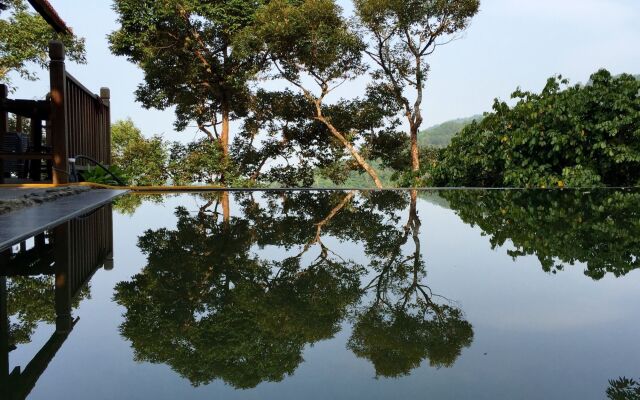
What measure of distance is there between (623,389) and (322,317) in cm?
46

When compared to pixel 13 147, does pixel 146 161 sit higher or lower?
lower

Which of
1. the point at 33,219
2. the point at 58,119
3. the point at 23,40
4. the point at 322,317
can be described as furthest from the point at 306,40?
the point at 322,317

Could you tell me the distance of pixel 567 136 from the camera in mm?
5852

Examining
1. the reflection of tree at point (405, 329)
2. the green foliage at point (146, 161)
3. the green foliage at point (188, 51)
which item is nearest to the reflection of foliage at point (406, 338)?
the reflection of tree at point (405, 329)

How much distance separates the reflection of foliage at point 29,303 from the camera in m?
0.85

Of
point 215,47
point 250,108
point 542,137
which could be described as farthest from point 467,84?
point 542,137

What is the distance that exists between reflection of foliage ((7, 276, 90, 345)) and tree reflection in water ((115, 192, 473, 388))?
13 cm

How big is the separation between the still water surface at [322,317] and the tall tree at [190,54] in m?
9.38

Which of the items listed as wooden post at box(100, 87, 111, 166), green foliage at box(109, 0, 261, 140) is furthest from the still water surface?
green foliage at box(109, 0, 261, 140)

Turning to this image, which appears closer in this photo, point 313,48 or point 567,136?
point 567,136

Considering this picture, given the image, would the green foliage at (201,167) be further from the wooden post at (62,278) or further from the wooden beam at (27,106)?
the wooden post at (62,278)

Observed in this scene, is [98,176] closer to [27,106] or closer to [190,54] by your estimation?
[27,106]

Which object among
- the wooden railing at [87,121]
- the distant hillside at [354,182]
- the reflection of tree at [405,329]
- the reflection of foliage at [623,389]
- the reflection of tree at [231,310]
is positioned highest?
the wooden railing at [87,121]

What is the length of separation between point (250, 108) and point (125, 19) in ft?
10.7
